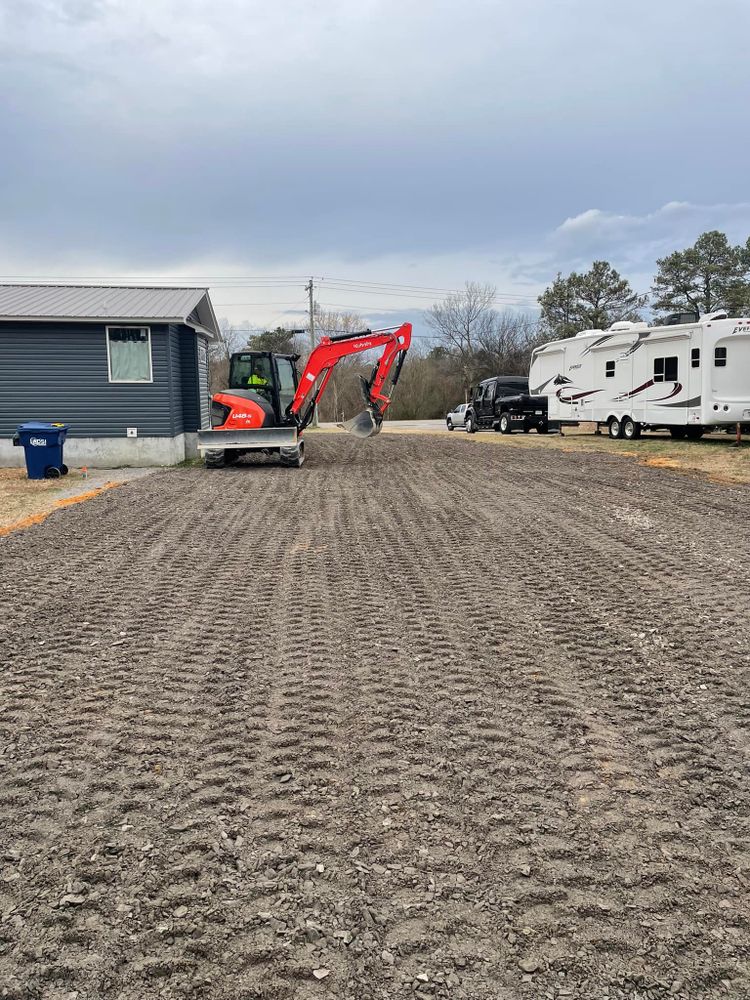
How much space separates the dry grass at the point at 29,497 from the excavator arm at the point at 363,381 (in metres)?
4.59

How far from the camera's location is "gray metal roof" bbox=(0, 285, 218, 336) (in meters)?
16.7

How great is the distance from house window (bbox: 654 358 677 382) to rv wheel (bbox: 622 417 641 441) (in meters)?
1.78

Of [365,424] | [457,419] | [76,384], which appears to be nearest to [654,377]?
[365,424]

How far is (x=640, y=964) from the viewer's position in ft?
7.48

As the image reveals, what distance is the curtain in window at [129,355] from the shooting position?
17203mm

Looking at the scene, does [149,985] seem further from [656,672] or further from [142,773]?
[656,672]

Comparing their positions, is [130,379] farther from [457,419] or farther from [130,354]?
[457,419]

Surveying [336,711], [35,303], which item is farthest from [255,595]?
[35,303]

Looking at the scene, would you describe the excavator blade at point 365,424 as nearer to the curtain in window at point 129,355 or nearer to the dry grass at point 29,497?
the curtain in window at point 129,355

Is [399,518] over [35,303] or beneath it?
beneath

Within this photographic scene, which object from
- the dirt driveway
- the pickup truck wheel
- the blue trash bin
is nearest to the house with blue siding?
the blue trash bin

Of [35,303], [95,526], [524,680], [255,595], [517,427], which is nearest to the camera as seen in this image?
[524,680]

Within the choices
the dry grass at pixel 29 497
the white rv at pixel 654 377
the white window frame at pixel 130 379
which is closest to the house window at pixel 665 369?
the white rv at pixel 654 377

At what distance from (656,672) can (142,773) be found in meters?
2.94
